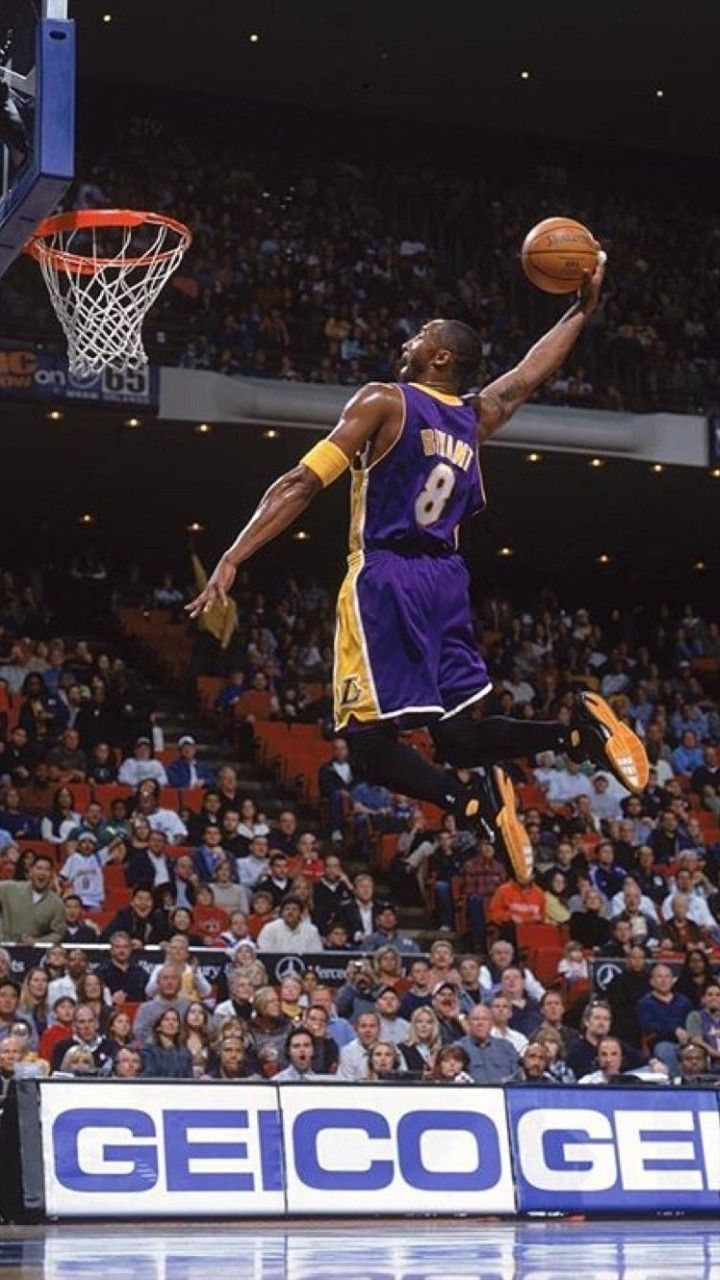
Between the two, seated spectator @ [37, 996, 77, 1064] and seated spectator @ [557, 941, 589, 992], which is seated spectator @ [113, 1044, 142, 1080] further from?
seated spectator @ [557, 941, 589, 992]

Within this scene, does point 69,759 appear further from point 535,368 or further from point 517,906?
point 535,368

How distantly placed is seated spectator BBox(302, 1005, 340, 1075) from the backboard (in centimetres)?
630

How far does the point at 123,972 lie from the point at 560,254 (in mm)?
9218

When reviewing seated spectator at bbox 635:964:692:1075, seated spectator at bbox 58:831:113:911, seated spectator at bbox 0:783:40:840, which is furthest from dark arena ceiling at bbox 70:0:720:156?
seated spectator at bbox 635:964:692:1075

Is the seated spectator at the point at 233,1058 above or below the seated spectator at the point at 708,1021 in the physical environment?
above

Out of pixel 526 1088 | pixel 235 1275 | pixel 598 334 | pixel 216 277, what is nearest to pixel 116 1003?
pixel 526 1088

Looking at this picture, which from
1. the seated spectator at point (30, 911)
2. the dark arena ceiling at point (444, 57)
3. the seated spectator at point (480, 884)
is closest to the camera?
the seated spectator at point (30, 911)

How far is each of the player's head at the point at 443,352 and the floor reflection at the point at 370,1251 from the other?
341 cm

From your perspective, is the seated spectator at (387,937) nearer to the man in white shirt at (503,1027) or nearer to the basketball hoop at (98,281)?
the man in white shirt at (503,1027)

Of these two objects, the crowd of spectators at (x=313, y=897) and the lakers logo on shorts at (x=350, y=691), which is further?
the crowd of spectators at (x=313, y=897)

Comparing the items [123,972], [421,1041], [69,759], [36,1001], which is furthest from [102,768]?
[421,1041]

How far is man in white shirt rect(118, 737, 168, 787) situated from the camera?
66.7ft

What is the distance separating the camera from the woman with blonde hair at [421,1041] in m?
14.5

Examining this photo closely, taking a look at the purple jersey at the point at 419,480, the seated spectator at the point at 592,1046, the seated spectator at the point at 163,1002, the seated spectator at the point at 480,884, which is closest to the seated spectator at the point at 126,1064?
the seated spectator at the point at 163,1002
